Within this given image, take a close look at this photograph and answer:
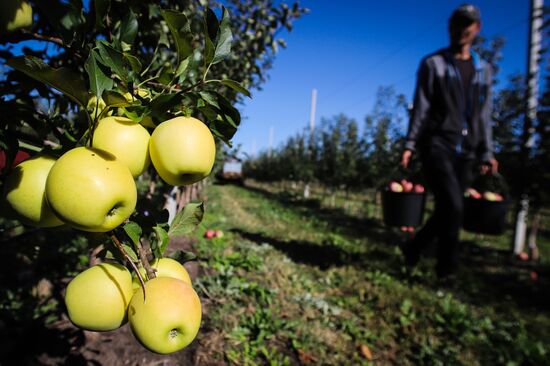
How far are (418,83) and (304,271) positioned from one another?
200cm

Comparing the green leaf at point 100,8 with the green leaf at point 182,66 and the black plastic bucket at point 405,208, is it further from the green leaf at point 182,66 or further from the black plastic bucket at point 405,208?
the black plastic bucket at point 405,208

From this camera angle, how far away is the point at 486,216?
108 inches

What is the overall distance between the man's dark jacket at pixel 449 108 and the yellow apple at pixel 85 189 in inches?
107

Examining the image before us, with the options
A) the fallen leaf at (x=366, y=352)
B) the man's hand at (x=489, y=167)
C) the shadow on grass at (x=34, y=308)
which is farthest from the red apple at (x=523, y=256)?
the shadow on grass at (x=34, y=308)

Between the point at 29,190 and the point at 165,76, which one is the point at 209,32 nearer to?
the point at 165,76

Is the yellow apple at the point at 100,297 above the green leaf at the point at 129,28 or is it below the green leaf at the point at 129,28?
below

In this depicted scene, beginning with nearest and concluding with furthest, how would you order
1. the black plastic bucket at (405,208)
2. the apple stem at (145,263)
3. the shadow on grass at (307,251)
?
1. the apple stem at (145,263)
2. the black plastic bucket at (405,208)
3. the shadow on grass at (307,251)

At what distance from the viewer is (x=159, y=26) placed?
1735mm

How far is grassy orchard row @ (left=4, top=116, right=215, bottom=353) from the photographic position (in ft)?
1.43

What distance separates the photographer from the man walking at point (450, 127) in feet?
8.78

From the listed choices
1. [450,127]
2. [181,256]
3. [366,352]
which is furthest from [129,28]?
[450,127]

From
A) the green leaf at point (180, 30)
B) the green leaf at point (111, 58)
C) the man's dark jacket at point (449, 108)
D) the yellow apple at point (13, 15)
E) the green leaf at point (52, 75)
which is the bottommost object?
the green leaf at point (52, 75)

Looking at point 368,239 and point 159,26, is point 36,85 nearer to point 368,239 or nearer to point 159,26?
point 159,26

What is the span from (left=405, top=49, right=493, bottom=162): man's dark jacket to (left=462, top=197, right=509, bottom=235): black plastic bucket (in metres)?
0.43
